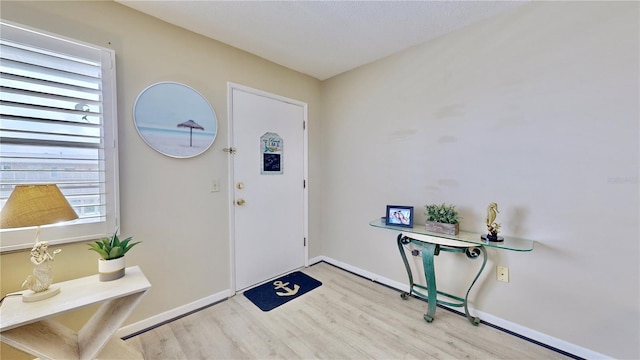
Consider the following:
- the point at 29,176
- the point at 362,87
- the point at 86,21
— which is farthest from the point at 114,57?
the point at 362,87

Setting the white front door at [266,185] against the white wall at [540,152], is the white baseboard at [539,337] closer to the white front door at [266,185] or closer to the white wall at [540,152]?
the white wall at [540,152]

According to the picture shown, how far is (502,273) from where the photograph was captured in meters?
1.81

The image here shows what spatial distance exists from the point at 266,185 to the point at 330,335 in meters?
1.50

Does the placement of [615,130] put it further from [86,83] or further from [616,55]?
[86,83]

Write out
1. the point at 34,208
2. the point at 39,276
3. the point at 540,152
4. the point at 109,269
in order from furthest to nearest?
the point at 540,152
the point at 109,269
the point at 39,276
the point at 34,208

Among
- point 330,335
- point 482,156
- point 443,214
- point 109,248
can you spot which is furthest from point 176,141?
point 482,156

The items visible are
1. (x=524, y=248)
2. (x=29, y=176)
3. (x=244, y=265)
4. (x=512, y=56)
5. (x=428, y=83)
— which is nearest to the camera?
(x=29, y=176)

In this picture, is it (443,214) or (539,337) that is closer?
(539,337)

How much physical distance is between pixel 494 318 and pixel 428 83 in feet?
6.60

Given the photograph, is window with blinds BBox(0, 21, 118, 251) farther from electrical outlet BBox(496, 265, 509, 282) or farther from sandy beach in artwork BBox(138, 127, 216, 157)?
electrical outlet BBox(496, 265, 509, 282)

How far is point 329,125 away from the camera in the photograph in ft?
9.97

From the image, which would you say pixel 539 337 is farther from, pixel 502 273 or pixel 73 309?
pixel 73 309

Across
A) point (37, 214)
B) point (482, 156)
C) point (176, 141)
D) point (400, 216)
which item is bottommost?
point (400, 216)

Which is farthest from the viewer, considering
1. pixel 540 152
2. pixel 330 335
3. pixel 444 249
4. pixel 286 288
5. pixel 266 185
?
pixel 266 185
